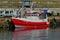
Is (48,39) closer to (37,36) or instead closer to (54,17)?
(37,36)

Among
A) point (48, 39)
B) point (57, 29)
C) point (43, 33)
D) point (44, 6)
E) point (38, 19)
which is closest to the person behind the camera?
point (48, 39)

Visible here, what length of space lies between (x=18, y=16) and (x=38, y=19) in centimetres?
243

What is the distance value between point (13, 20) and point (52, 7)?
10.3 m

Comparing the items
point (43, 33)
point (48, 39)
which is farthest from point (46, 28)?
point (48, 39)

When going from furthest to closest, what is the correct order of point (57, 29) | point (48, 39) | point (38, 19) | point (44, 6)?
1. point (44, 6)
2. point (38, 19)
3. point (57, 29)
4. point (48, 39)

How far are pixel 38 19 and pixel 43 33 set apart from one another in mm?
6976

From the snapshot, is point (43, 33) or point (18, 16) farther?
point (18, 16)

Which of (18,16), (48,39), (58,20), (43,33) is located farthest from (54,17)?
(48,39)

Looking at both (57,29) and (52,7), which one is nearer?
(57,29)

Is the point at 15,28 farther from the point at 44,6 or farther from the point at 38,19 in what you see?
the point at 44,6

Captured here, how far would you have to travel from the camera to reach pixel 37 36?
133ft

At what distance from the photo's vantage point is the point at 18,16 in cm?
4925

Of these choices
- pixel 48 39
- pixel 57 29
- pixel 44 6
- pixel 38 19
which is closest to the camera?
pixel 48 39

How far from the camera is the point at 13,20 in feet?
159
